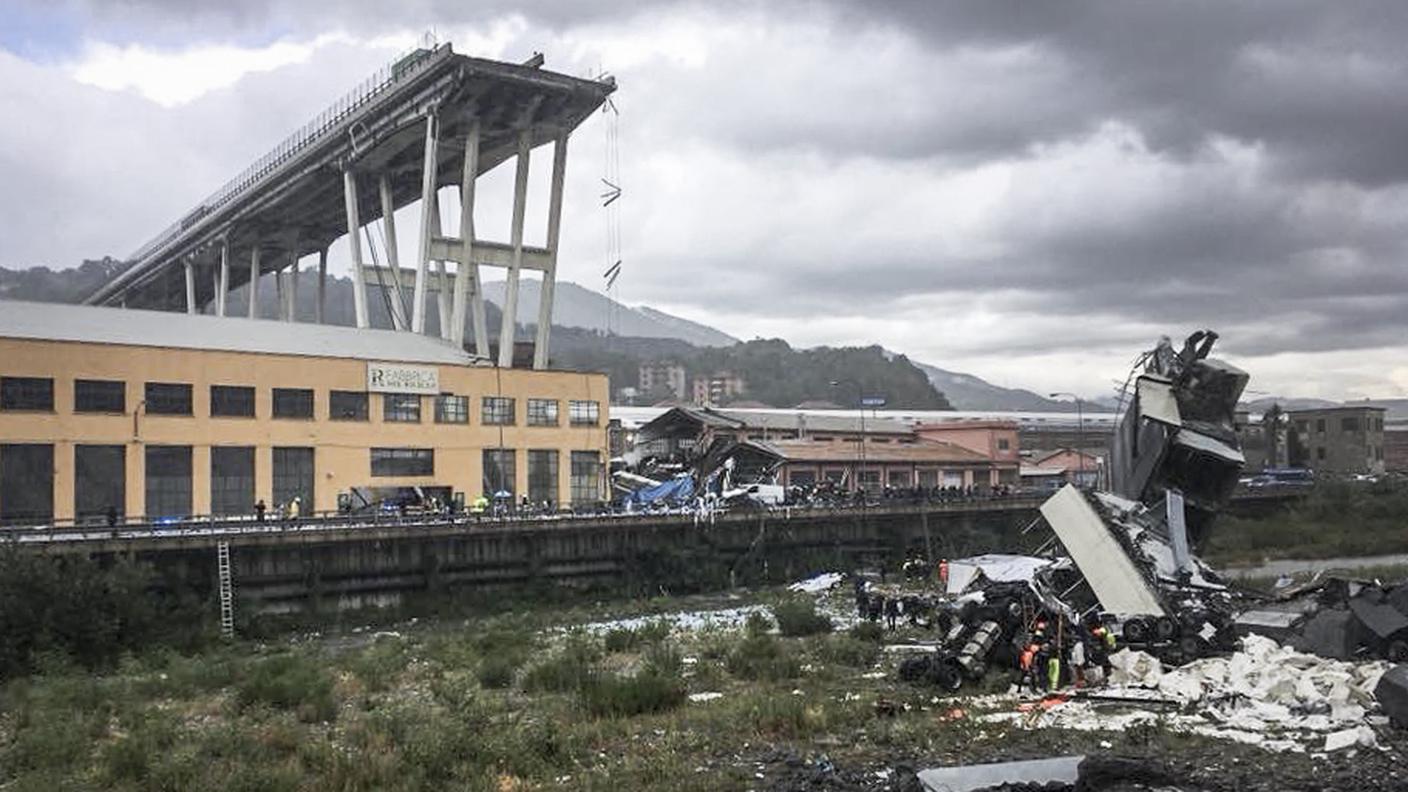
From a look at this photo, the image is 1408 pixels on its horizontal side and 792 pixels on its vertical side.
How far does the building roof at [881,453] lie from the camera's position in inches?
2756

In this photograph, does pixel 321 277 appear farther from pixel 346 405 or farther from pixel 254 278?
pixel 346 405

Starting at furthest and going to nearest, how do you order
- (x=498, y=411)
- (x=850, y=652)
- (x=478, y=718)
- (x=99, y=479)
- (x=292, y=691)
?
(x=498, y=411)
(x=99, y=479)
(x=850, y=652)
(x=292, y=691)
(x=478, y=718)

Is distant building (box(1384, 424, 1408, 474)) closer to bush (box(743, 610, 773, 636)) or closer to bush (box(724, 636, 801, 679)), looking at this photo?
bush (box(743, 610, 773, 636))

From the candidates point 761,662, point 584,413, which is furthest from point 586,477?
point 761,662

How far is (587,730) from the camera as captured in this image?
17375 millimetres

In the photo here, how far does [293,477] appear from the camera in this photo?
154 ft

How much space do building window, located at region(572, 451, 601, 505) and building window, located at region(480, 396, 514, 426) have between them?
4.07 meters

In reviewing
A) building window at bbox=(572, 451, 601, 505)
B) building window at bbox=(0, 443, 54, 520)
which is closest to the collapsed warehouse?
building window at bbox=(572, 451, 601, 505)

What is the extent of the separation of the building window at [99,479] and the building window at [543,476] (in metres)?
17.7

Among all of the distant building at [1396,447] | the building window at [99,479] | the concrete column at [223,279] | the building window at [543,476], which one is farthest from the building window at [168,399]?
the distant building at [1396,447]

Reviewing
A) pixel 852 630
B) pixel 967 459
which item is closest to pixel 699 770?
pixel 852 630

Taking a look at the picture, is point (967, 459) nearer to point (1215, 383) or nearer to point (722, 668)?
point (1215, 383)

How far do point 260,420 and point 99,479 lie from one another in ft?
20.1

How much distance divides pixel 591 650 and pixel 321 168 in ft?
187
